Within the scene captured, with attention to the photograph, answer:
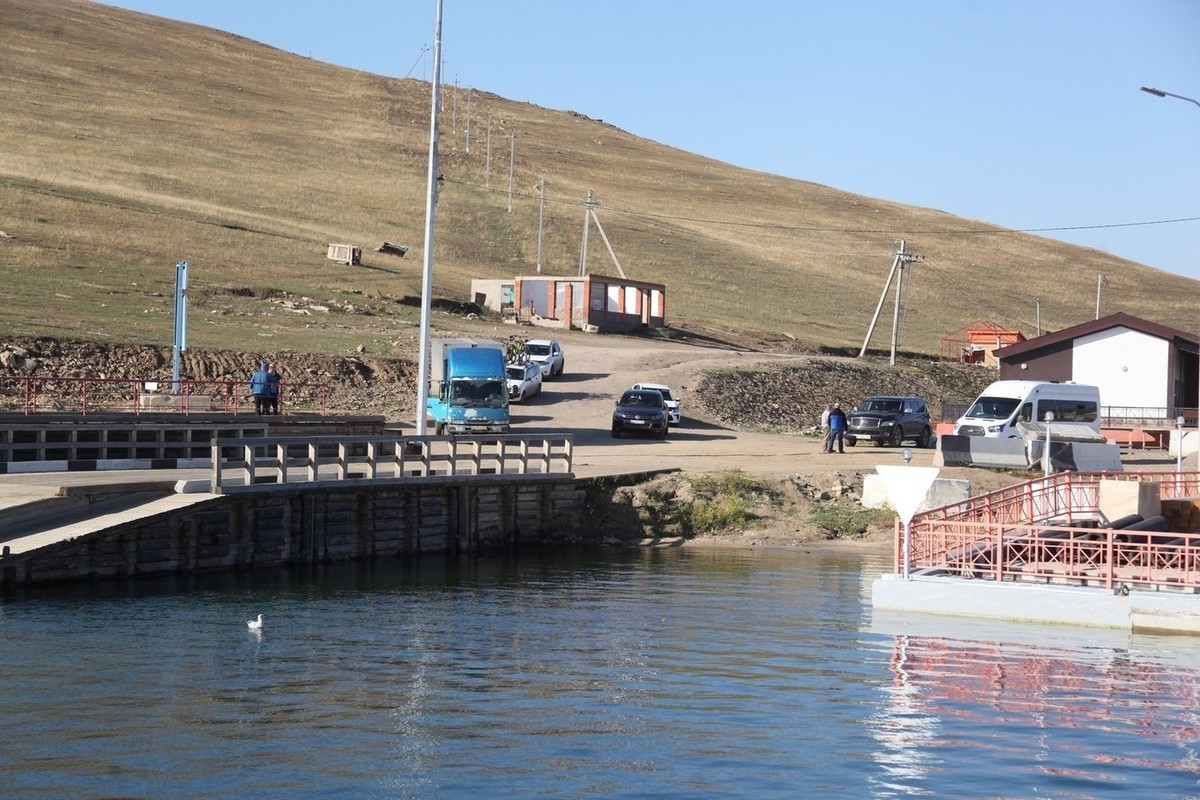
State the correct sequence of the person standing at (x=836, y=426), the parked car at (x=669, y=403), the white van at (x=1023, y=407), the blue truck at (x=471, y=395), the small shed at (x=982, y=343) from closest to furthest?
the person standing at (x=836, y=426)
the blue truck at (x=471, y=395)
the white van at (x=1023, y=407)
the parked car at (x=669, y=403)
the small shed at (x=982, y=343)

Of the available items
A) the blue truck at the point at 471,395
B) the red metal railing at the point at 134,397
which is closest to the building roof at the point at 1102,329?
the blue truck at the point at 471,395

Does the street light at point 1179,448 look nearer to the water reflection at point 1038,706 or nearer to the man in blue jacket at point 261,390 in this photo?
the water reflection at point 1038,706

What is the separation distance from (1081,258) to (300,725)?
460 feet

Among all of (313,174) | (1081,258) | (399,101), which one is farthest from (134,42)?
(1081,258)

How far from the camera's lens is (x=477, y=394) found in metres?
45.3

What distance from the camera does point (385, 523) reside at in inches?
1268

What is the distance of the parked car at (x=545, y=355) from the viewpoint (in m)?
57.6

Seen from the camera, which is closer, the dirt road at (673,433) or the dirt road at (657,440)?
the dirt road at (673,433)

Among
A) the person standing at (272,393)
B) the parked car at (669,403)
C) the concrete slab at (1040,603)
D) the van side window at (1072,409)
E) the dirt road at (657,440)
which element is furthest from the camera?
the parked car at (669,403)

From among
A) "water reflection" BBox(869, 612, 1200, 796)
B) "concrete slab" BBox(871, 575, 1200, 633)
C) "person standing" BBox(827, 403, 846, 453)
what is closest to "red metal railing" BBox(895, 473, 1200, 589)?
"concrete slab" BBox(871, 575, 1200, 633)

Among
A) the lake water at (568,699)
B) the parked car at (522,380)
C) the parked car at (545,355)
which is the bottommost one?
the lake water at (568,699)

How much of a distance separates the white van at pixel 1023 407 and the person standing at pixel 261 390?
20.4 metres

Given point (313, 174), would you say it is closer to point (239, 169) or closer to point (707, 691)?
point (239, 169)

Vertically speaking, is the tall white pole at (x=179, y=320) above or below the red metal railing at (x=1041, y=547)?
above
